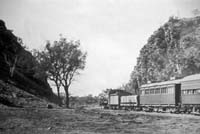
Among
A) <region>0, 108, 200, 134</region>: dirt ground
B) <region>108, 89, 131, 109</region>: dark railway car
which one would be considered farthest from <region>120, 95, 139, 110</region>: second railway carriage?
<region>0, 108, 200, 134</region>: dirt ground

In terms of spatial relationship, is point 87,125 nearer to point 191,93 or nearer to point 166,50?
point 191,93

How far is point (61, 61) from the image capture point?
42.3 meters

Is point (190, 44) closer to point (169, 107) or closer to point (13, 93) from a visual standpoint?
point (169, 107)

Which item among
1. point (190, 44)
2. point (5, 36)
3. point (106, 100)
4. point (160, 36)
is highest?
point (160, 36)

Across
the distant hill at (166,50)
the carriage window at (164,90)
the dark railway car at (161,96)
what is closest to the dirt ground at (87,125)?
the dark railway car at (161,96)

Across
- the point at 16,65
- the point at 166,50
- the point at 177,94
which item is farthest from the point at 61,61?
the point at 166,50

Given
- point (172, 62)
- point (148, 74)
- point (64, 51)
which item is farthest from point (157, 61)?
point (64, 51)

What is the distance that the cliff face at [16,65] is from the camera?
38.9 m

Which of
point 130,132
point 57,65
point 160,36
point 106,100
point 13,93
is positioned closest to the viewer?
point 130,132

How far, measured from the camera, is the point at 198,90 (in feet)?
74.5

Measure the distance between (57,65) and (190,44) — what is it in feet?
205

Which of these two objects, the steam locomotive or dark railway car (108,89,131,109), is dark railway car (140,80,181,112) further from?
dark railway car (108,89,131,109)

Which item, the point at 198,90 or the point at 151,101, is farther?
the point at 151,101

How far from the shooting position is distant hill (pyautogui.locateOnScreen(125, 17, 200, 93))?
85.8 metres
